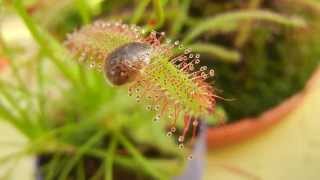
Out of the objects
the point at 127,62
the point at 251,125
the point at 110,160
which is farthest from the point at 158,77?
the point at 251,125

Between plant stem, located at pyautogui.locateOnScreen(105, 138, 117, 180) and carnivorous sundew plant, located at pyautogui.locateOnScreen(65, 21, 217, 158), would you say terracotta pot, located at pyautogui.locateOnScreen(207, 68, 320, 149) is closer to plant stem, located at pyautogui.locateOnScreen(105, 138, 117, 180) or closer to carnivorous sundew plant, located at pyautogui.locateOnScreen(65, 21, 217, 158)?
plant stem, located at pyautogui.locateOnScreen(105, 138, 117, 180)

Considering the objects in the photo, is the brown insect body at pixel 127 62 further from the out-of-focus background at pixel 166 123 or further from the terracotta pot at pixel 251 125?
the terracotta pot at pixel 251 125

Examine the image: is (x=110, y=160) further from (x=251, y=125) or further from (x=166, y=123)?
(x=251, y=125)

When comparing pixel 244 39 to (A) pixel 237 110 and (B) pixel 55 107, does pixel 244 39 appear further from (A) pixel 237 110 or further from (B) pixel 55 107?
(B) pixel 55 107

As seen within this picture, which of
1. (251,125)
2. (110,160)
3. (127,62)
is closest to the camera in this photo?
(127,62)

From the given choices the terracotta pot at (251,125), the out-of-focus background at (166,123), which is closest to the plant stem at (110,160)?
the out-of-focus background at (166,123)

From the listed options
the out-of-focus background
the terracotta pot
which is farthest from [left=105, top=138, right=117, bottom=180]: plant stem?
the terracotta pot

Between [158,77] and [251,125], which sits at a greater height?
[251,125]
